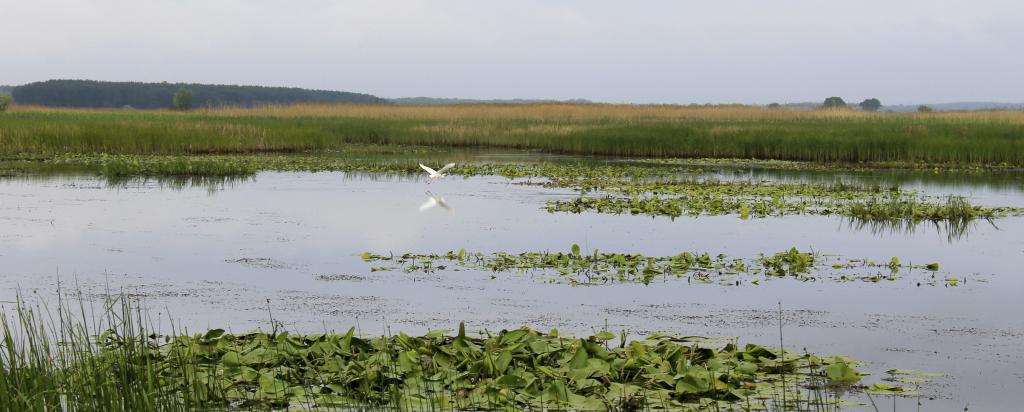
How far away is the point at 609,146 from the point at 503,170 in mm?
10194

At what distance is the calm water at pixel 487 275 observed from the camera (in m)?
8.92

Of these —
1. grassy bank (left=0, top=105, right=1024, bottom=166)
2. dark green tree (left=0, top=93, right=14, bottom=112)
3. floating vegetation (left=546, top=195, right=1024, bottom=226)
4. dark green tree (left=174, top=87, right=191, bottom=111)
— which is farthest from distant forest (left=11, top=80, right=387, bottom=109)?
floating vegetation (left=546, top=195, right=1024, bottom=226)

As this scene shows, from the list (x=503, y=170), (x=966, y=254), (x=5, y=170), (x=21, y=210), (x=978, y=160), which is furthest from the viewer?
(x=978, y=160)

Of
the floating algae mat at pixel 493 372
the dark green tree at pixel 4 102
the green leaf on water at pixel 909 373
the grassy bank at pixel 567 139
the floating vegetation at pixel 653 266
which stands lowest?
the green leaf on water at pixel 909 373

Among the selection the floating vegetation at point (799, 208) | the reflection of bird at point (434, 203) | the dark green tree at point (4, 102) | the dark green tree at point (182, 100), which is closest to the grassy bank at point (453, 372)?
the floating vegetation at point (799, 208)

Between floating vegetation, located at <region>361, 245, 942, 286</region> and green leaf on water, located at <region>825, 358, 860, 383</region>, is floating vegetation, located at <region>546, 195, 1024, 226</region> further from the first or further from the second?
green leaf on water, located at <region>825, 358, 860, 383</region>

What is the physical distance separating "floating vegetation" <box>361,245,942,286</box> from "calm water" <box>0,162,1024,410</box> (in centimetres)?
35

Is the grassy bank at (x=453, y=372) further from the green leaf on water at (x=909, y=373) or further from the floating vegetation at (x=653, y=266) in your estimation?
the floating vegetation at (x=653, y=266)

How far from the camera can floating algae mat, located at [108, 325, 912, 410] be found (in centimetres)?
646

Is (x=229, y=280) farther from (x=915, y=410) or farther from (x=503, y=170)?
(x=503, y=170)

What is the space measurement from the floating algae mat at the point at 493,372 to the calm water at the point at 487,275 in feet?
2.97

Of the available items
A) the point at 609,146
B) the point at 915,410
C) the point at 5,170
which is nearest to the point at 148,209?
the point at 5,170

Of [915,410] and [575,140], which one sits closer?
[915,410]

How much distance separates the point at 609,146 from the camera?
121ft
